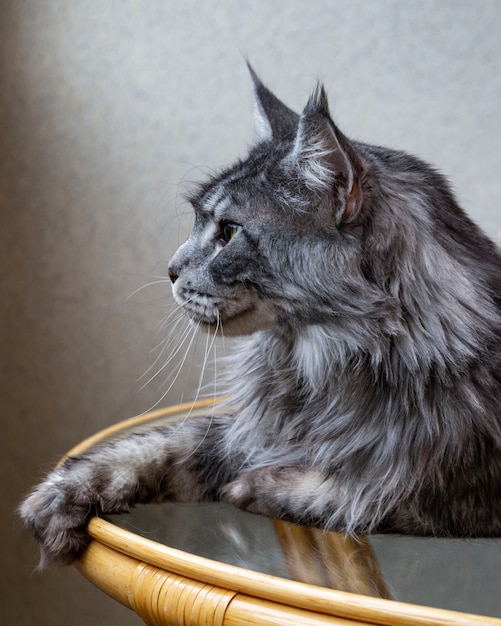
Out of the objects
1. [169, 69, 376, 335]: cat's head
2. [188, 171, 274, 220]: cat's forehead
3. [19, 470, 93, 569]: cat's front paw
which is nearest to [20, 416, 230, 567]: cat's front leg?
[19, 470, 93, 569]: cat's front paw

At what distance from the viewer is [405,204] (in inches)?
37.6

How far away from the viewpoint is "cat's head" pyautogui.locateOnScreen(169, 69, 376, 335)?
0.91 m

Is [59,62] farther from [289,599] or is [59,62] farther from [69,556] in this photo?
[289,599]

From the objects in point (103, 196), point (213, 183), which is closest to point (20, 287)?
point (103, 196)

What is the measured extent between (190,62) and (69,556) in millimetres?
1552

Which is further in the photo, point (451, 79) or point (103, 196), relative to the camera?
point (103, 196)

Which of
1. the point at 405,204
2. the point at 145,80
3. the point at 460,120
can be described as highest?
the point at 145,80

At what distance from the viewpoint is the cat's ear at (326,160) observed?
0.87 meters

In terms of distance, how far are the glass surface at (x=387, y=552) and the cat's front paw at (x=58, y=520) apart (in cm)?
6

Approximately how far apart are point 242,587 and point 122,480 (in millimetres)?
356

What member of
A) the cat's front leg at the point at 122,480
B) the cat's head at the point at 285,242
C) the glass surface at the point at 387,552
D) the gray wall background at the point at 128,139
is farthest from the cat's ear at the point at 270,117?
the gray wall background at the point at 128,139

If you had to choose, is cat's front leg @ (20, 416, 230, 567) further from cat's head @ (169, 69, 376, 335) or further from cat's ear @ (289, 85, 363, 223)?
cat's ear @ (289, 85, 363, 223)

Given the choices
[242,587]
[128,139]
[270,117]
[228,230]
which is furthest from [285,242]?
[128,139]

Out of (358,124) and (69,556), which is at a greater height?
(358,124)
